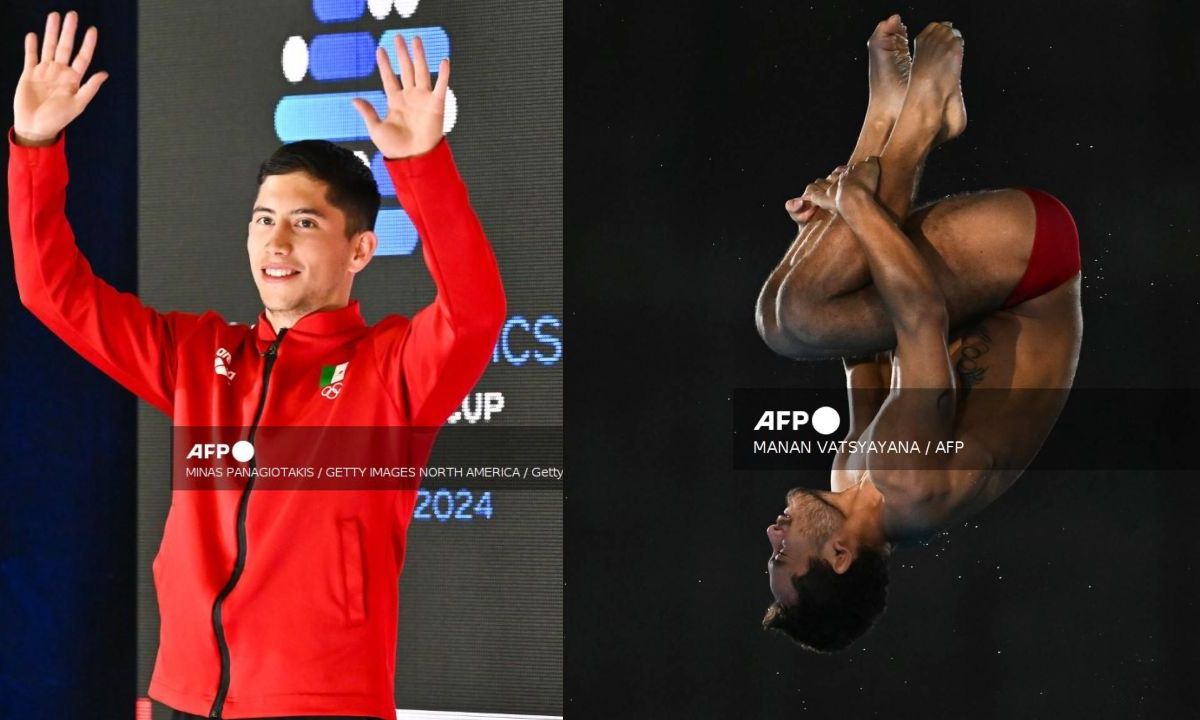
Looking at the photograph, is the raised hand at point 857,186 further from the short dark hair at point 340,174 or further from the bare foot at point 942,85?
the short dark hair at point 340,174

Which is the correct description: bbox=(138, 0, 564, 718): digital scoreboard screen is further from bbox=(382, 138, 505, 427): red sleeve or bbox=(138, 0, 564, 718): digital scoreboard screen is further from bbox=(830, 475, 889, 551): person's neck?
bbox=(830, 475, 889, 551): person's neck

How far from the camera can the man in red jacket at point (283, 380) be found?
289cm

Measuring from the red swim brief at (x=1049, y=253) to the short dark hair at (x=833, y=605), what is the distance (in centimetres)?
55

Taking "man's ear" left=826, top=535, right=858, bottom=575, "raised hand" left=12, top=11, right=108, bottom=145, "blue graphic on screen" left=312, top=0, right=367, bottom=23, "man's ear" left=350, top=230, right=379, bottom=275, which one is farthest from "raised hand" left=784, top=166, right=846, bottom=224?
"raised hand" left=12, top=11, right=108, bottom=145

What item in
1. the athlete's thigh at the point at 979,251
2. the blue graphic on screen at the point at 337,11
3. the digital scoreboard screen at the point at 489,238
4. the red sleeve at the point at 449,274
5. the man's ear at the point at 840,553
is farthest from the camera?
the blue graphic on screen at the point at 337,11

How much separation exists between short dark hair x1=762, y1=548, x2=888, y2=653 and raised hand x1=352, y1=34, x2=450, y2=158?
41.6 inches

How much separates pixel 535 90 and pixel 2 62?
1221 millimetres

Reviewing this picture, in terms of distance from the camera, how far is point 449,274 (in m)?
2.70

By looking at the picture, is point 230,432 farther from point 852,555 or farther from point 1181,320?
point 1181,320

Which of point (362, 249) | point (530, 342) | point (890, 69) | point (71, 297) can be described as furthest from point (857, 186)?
point (71, 297)

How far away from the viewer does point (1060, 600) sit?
9.58 ft

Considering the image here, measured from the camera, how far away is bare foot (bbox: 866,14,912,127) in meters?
2.96

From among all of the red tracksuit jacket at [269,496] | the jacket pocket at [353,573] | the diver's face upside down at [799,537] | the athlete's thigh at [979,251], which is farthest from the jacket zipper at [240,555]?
the athlete's thigh at [979,251]

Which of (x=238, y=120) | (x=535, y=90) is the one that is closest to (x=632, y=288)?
(x=535, y=90)
